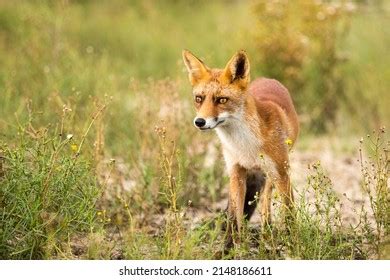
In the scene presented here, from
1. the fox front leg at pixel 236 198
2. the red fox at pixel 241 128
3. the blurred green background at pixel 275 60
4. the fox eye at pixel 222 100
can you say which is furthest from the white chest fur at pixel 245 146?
the blurred green background at pixel 275 60

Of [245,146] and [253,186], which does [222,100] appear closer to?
[245,146]

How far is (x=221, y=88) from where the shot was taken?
20.9 ft

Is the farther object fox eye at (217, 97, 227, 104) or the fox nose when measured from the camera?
fox eye at (217, 97, 227, 104)

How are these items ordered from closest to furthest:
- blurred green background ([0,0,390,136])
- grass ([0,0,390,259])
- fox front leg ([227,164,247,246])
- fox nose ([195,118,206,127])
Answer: grass ([0,0,390,259])
fox nose ([195,118,206,127])
fox front leg ([227,164,247,246])
blurred green background ([0,0,390,136])

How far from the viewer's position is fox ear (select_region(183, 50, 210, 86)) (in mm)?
6465

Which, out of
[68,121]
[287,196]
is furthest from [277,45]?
[287,196]

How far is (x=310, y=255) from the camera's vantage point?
5832 mm

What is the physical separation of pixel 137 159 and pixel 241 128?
1978 mm

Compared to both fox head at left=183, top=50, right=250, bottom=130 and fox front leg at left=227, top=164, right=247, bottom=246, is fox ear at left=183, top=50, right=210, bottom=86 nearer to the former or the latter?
fox head at left=183, top=50, right=250, bottom=130

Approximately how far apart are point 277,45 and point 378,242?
5.67 metres

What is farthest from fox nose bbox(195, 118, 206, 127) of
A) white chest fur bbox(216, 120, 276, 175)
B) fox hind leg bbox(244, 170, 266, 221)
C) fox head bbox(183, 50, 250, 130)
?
fox hind leg bbox(244, 170, 266, 221)

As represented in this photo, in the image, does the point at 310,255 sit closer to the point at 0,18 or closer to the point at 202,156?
the point at 202,156

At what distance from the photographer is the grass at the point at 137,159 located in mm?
5863

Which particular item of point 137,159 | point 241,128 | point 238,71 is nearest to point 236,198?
point 241,128
